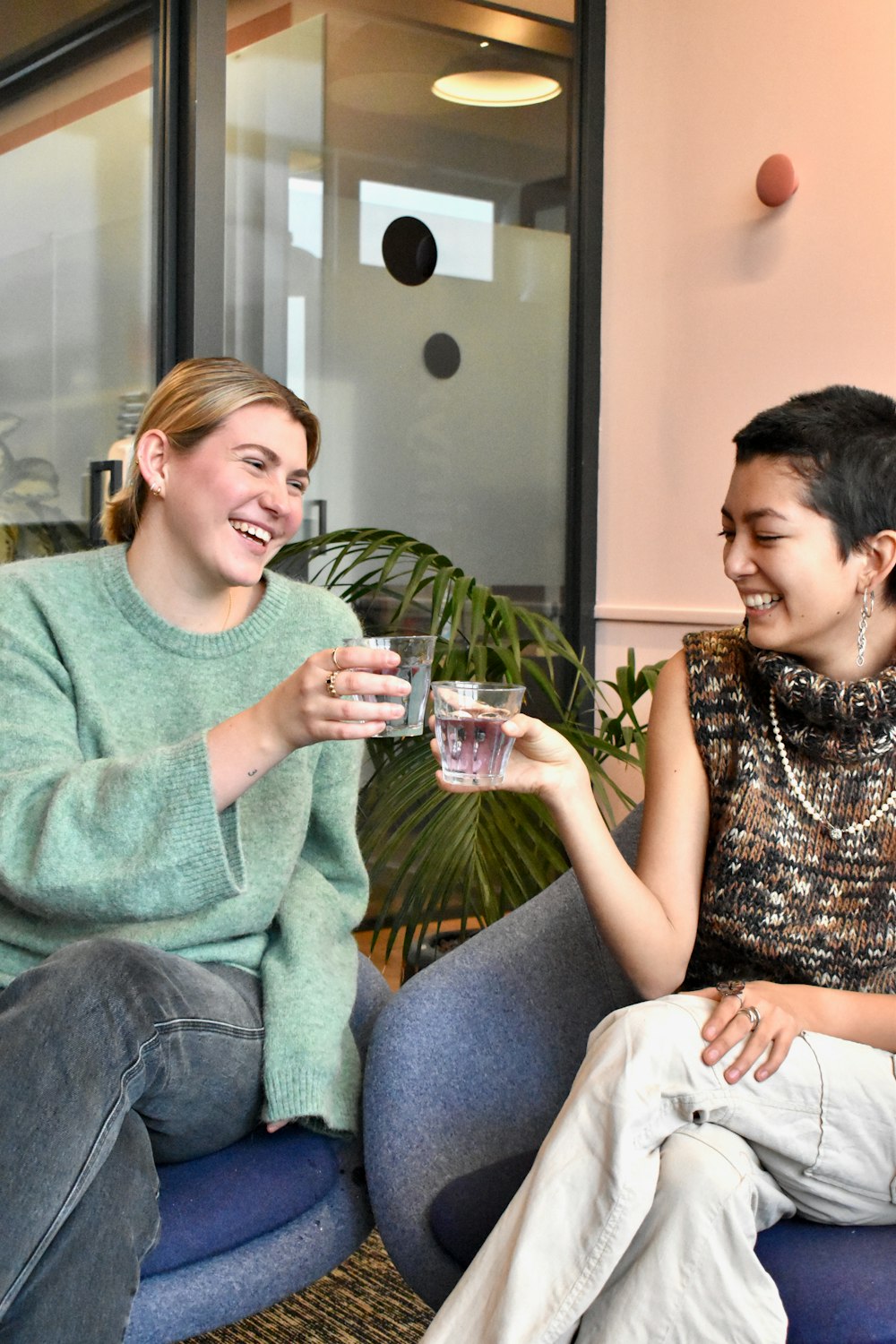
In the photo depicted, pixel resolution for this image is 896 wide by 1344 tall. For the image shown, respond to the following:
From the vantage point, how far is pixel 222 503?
5.61 ft

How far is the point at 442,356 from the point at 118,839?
243 centimetres

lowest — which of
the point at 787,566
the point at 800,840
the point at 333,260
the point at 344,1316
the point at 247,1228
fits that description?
the point at 344,1316

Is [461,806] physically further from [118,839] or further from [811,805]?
[118,839]

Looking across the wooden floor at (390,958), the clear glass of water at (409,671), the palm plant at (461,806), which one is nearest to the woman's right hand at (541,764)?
the clear glass of water at (409,671)

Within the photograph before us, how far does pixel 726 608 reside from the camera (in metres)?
3.51

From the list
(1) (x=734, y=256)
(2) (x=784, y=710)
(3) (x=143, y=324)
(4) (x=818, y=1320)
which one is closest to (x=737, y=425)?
(1) (x=734, y=256)

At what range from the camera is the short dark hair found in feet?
5.28

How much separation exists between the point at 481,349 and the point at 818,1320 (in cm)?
292

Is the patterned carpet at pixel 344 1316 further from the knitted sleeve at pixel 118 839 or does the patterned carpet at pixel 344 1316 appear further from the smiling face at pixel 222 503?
the smiling face at pixel 222 503

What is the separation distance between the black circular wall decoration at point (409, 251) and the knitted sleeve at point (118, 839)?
2302mm

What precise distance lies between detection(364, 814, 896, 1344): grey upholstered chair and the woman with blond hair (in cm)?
8

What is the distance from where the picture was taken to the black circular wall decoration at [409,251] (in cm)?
353

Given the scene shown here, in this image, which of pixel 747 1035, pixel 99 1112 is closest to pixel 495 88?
pixel 747 1035

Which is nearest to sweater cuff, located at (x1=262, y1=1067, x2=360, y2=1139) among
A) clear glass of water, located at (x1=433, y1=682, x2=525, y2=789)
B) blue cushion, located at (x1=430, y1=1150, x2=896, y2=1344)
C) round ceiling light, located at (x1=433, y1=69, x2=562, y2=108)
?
blue cushion, located at (x1=430, y1=1150, x2=896, y2=1344)
